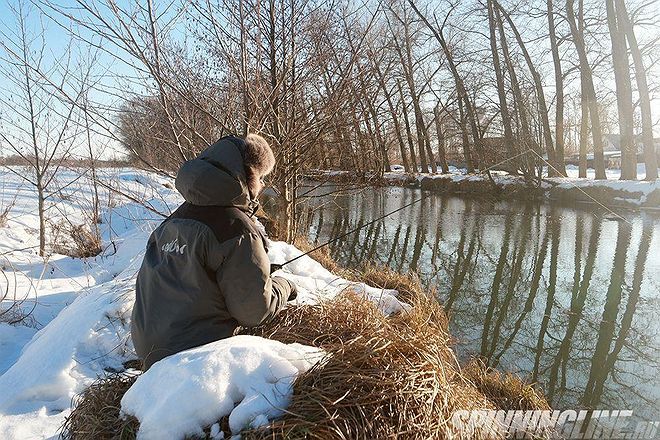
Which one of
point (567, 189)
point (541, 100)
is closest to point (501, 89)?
point (541, 100)

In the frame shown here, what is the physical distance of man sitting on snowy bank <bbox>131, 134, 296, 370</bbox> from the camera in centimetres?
204

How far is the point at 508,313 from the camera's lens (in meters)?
5.92

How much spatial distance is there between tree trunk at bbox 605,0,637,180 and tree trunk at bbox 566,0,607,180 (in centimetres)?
169

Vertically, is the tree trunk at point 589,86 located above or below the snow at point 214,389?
above

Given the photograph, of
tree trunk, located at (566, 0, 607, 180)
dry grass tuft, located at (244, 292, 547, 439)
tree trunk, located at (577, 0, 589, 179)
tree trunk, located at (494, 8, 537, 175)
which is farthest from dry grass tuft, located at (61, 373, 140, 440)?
tree trunk, located at (577, 0, 589, 179)

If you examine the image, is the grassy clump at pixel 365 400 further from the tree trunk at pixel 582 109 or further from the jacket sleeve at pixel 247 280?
the tree trunk at pixel 582 109

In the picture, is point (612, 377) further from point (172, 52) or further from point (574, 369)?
point (172, 52)

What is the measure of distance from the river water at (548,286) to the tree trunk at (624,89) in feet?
12.7

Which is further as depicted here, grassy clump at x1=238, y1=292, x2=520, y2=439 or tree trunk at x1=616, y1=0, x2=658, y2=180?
tree trunk at x1=616, y1=0, x2=658, y2=180

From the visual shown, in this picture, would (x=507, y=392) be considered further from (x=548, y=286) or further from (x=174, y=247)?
(x=548, y=286)

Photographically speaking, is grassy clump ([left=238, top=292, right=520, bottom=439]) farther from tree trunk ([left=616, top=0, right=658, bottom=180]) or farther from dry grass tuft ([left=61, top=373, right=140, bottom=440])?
tree trunk ([left=616, top=0, right=658, bottom=180])

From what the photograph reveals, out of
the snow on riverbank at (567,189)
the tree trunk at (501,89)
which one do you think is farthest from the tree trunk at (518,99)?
the snow on riverbank at (567,189)

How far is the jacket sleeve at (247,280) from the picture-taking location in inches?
80.1

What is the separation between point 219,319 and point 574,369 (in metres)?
3.80
